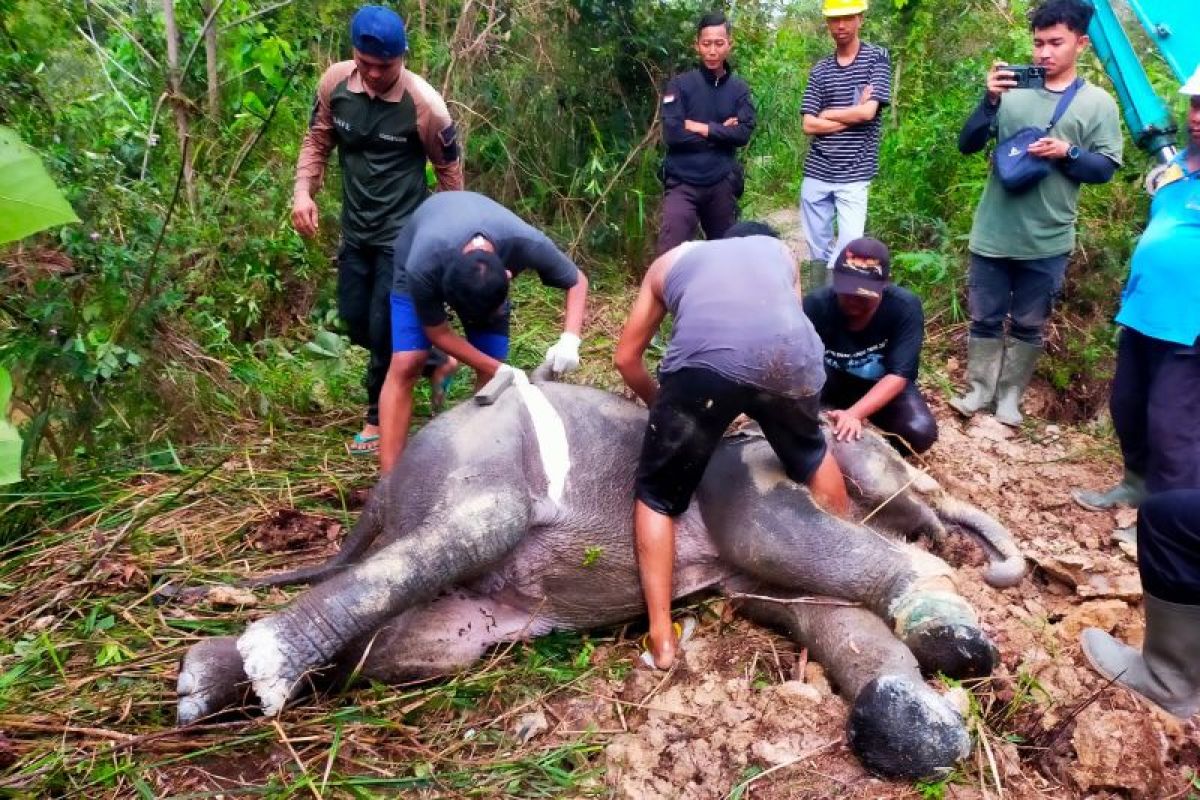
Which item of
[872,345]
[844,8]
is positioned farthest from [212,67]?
[872,345]

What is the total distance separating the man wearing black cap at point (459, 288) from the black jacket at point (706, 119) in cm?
187

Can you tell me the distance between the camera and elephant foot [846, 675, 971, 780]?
93.9 inches

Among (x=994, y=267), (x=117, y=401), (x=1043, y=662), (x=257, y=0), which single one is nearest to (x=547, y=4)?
(x=257, y=0)

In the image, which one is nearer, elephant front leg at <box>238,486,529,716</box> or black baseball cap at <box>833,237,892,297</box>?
elephant front leg at <box>238,486,529,716</box>

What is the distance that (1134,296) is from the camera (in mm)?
3674

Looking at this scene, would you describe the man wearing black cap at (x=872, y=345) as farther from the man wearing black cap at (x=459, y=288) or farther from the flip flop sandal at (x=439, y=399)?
the flip flop sandal at (x=439, y=399)

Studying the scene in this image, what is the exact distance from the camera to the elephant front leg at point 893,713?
7.84 ft

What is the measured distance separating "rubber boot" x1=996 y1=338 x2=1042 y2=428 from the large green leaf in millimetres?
4738

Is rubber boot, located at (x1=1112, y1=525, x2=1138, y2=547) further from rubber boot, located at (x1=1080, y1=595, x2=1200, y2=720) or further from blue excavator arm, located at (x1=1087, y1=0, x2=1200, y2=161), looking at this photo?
blue excavator arm, located at (x1=1087, y1=0, x2=1200, y2=161)

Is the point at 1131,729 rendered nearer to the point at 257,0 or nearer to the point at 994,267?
the point at 994,267

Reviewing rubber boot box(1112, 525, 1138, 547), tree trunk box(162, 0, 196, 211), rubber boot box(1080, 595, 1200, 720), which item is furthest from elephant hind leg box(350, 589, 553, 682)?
tree trunk box(162, 0, 196, 211)

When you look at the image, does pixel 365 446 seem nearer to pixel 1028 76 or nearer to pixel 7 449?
pixel 7 449

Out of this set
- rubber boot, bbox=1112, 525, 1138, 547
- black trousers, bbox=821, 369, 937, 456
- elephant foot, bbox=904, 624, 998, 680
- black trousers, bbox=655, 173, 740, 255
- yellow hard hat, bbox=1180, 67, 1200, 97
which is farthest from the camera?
black trousers, bbox=655, 173, 740, 255

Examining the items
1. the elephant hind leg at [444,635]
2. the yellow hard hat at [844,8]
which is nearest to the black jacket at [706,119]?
the yellow hard hat at [844,8]
